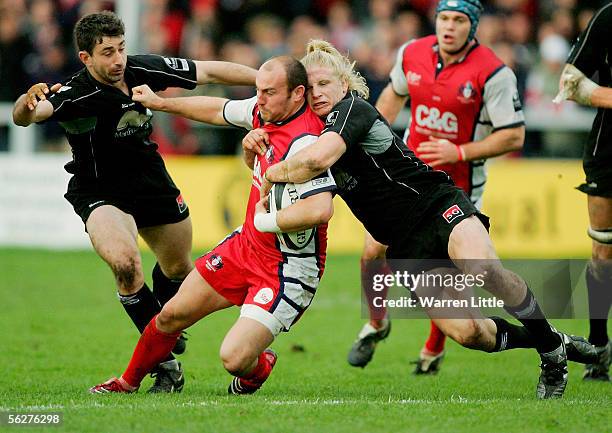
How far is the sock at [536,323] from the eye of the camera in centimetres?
723

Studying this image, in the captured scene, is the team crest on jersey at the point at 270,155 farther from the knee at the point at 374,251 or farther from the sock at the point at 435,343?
the sock at the point at 435,343

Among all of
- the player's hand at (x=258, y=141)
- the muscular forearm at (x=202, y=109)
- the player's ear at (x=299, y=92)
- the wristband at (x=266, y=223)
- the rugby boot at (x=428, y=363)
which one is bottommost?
the rugby boot at (x=428, y=363)

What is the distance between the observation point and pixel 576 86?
822 cm

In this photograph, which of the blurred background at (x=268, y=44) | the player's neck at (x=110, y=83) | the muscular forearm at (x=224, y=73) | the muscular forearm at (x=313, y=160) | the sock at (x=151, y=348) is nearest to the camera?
the muscular forearm at (x=313, y=160)

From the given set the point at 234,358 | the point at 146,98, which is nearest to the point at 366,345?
the point at 234,358

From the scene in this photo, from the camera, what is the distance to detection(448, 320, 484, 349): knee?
7.14 metres

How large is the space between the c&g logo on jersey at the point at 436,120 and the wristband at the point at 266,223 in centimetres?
258

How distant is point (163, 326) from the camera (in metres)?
7.36

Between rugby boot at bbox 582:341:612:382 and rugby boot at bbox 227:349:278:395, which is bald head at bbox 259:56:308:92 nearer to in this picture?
rugby boot at bbox 227:349:278:395

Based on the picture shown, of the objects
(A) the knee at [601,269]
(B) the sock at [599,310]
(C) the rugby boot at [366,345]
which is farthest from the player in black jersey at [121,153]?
(B) the sock at [599,310]

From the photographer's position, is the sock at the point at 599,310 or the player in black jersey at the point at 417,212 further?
the sock at the point at 599,310

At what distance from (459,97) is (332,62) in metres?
1.98

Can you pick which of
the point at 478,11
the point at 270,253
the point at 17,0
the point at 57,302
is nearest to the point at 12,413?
the point at 270,253

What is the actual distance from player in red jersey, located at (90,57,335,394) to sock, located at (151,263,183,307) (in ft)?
4.50
